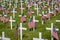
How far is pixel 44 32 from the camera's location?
5.84m

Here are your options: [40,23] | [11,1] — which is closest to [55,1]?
[11,1]

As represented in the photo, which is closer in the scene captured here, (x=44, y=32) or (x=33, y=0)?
(x=44, y=32)

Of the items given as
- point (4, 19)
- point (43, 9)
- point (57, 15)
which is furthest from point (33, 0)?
point (4, 19)

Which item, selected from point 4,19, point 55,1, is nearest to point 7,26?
point 4,19

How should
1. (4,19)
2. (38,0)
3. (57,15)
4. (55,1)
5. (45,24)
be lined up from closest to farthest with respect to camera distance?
(45,24), (4,19), (57,15), (55,1), (38,0)

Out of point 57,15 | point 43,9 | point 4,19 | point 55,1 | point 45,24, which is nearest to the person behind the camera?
point 45,24

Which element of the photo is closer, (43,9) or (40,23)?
(40,23)

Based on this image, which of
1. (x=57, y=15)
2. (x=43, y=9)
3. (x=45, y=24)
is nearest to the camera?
(x=45, y=24)

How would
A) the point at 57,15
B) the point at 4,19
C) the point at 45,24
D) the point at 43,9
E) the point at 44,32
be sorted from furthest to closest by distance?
the point at 43,9 < the point at 57,15 < the point at 4,19 < the point at 45,24 < the point at 44,32

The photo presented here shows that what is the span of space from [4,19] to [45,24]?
1436 millimetres

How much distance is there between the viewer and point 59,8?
8.21 m

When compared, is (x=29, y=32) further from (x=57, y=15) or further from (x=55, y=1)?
(x=55, y=1)

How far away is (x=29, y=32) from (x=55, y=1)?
4273mm

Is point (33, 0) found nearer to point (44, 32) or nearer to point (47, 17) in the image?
point (47, 17)
